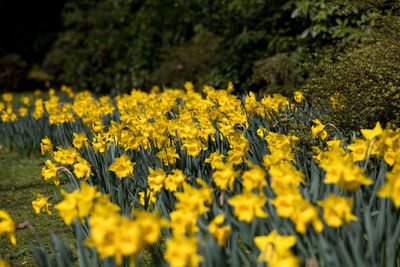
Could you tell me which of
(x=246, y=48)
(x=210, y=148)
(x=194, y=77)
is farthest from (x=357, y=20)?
(x=210, y=148)

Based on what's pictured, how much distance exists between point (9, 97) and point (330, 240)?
6.10 m

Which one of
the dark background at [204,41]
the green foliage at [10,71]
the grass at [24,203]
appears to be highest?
the dark background at [204,41]

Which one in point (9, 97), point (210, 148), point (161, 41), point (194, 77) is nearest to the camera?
point (210, 148)

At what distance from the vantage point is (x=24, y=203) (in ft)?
12.1

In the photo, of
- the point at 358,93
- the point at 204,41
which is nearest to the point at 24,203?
the point at 358,93

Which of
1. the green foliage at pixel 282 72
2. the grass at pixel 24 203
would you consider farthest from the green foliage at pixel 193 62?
the grass at pixel 24 203

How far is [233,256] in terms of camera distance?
152 cm

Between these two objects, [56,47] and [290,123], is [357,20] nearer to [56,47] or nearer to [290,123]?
[290,123]

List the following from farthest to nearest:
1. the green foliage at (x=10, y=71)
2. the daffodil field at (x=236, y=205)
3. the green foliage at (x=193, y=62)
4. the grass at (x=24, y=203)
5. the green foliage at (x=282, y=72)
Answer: the green foliage at (x=10, y=71), the green foliage at (x=193, y=62), the green foliage at (x=282, y=72), the grass at (x=24, y=203), the daffodil field at (x=236, y=205)

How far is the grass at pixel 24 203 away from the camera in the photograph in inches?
104

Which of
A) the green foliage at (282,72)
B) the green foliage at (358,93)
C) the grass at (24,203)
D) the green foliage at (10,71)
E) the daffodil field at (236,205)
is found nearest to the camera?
the daffodil field at (236,205)

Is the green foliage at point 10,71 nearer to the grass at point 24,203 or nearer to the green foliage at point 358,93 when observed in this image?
the grass at point 24,203

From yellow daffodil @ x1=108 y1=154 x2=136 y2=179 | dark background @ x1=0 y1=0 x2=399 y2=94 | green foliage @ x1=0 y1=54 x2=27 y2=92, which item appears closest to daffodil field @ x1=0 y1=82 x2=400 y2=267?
yellow daffodil @ x1=108 y1=154 x2=136 y2=179

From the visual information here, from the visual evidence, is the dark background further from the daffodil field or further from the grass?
the grass
